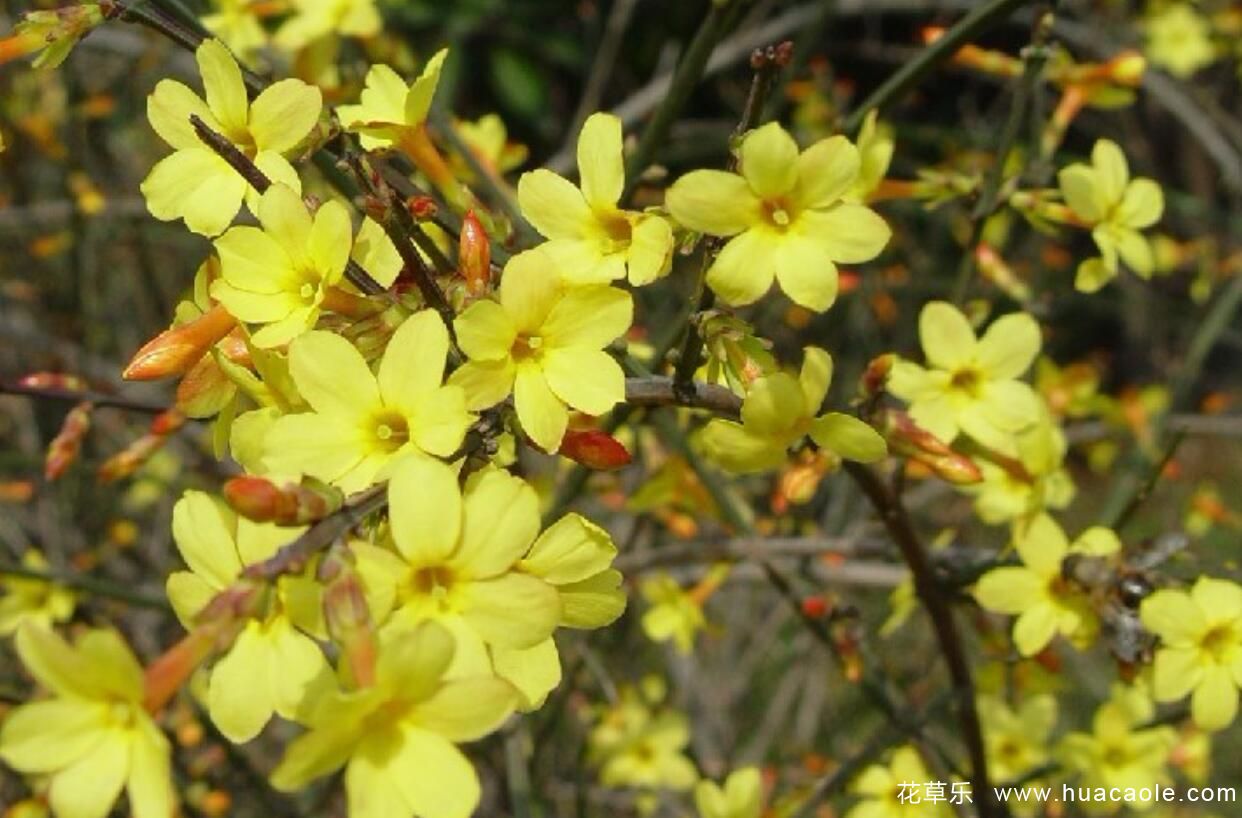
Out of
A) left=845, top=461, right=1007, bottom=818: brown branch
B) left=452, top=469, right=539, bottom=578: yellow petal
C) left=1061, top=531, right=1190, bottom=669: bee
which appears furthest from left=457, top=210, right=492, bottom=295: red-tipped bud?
left=1061, top=531, right=1190, bottom=669: bee

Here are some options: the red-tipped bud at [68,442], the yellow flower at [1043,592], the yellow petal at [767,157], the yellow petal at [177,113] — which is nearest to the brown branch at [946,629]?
the yellow flower at [1043,592]

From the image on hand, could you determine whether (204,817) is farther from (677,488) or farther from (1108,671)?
(1108,671)

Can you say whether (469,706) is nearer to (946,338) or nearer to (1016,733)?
(946,338)

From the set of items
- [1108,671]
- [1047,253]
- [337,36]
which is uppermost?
[337,36]

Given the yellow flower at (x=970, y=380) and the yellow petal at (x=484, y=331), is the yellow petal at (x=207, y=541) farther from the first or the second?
the yellow flower at (x=970, y=380)

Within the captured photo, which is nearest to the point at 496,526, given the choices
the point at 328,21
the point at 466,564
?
the point at 466,564

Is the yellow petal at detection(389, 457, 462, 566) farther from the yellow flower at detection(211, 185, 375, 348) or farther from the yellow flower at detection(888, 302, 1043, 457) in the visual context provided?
the yellow flower at detection(888, 302, 1043, 457)

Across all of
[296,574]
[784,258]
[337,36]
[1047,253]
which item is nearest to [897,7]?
[1047,253]
